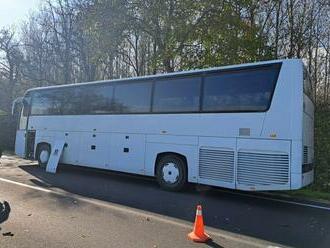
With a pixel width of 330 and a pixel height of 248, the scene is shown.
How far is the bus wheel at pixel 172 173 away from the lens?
456 inches

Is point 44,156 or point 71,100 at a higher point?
point 71,100

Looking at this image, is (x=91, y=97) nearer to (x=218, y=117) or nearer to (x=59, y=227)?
(x=218, y=117)

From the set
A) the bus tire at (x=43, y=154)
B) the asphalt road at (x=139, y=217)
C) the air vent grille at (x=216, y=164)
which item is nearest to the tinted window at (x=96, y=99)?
the bus tire at (x=43, y=154)

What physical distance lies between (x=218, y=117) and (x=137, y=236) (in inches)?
190

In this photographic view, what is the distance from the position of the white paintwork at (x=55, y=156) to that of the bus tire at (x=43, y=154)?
1.73 feet

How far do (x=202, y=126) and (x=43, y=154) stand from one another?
24.4 ft

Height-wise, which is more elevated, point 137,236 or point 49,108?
point 49,108

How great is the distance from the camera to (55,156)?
15.4 m

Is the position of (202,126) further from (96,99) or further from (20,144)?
(20,144)

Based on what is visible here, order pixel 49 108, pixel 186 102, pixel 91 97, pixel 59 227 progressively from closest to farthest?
pixel 59 227 → pixel 186 102 → pixel 91 97 → pixel 49 108

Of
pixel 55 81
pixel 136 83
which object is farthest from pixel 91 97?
pixel 55 81

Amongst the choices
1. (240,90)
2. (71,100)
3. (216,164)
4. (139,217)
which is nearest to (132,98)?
(71,100)

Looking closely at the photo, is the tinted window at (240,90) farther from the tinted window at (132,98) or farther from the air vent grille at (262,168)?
the tinted window at (132,98)

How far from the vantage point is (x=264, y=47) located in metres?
19.9
